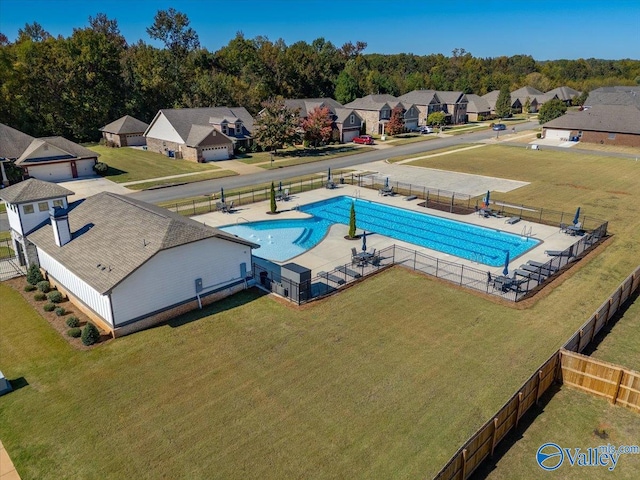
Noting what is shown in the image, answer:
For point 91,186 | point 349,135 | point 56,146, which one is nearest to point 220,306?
point 91,186

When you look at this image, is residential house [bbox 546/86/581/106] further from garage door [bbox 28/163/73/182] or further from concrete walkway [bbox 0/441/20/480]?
concrete walkway [bbox 0/441/20/480]

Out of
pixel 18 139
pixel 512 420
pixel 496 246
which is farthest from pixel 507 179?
pixel 18 139

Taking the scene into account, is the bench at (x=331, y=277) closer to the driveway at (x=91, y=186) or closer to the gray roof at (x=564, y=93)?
the driveway at (x=91, y=186)

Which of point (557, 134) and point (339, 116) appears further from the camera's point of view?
point (557, 134)

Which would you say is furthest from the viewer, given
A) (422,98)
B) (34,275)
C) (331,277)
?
(422,98)

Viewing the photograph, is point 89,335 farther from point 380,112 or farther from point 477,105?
point 477,105
